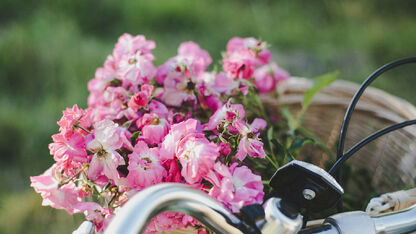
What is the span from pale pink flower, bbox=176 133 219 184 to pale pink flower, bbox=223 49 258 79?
0.80ft

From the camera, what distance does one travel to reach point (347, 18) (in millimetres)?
2000

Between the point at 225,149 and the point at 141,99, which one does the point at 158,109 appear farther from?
the point at 225,149

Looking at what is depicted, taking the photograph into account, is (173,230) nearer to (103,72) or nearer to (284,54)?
(103,72)

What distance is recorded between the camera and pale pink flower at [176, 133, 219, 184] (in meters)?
0.45

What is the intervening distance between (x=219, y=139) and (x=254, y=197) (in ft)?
0.29

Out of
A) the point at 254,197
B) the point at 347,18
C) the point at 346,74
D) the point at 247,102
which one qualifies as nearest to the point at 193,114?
the point at 247,102

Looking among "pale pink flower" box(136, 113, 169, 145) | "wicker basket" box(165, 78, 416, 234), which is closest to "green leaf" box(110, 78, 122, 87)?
"pale pink flower" box(136, 113, 169, 145)

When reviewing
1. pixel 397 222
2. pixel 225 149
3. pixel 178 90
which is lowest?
pixel 397 222

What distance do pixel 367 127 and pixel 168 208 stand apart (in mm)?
600

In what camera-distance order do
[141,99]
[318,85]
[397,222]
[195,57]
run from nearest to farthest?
[397,222], [141,99], [195,57], [318,85]

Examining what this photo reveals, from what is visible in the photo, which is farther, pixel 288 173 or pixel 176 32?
pixel 176 32

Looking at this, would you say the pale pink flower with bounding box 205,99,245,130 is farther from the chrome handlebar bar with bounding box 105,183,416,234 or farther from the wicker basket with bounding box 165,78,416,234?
the wicker basket with bounding box 165,78,416,234

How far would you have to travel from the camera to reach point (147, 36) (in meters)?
1.85

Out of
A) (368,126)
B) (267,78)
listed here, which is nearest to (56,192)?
(267,78)
